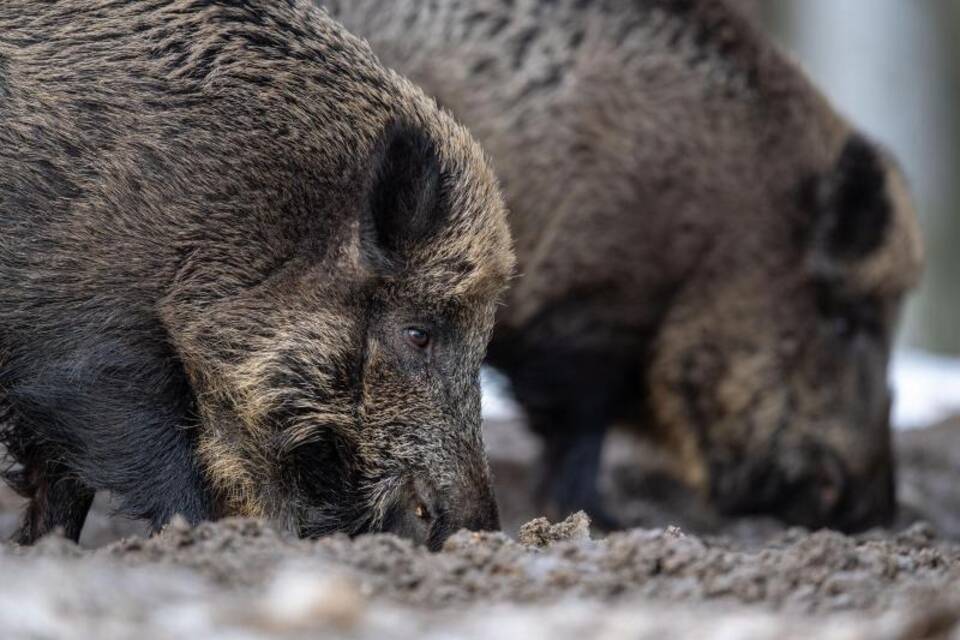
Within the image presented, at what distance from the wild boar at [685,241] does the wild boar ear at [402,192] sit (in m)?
2.03

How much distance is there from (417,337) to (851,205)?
3.53 metres

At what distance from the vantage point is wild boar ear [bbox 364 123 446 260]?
3.98 metres

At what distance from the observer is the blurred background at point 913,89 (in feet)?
55.0

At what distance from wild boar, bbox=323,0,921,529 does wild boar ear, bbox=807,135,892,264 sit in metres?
0.01

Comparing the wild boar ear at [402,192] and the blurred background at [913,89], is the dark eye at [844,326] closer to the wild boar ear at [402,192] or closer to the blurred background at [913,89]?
the wild boar ear at [402,192]

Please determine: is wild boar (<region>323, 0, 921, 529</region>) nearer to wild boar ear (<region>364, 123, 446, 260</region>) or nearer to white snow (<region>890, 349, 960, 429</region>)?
wild boar ear (<region>364, 123, 446, 260</region>)

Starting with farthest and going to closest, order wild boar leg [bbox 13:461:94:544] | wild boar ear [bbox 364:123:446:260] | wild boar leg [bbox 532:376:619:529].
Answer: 1. wild boar leg [bbox 532:376:619:529]
2. wild boar leg [bbox 13:461:94:544]
3. wild boar ear [bbox 364:123:446:260]

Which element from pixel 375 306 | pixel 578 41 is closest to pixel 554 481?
pixel 578 41

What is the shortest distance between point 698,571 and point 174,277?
1.63 metres

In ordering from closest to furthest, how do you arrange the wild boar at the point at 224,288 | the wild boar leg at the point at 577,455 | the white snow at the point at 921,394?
the wild boar at the point at 224,288, the wild boar leg at the point at 577,455, the white snow at the point at 921,394

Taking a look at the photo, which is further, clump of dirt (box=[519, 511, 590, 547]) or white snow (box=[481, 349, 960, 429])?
white snow (box=[481, 349, 960, 429])

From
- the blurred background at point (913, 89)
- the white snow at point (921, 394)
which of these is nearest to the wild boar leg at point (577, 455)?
the white snow at point (921, 394)

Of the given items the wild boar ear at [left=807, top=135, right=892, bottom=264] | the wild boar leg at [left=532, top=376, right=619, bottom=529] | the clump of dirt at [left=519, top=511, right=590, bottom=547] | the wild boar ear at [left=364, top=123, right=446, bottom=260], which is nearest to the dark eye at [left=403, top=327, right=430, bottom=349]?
the wild boar ear at [left=364, top=123, right=446, bottom=260]

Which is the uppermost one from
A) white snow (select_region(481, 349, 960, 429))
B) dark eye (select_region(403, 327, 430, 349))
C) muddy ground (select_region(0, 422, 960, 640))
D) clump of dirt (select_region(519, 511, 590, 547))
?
muddy ground (select_region(0, 422, 960, 640))
